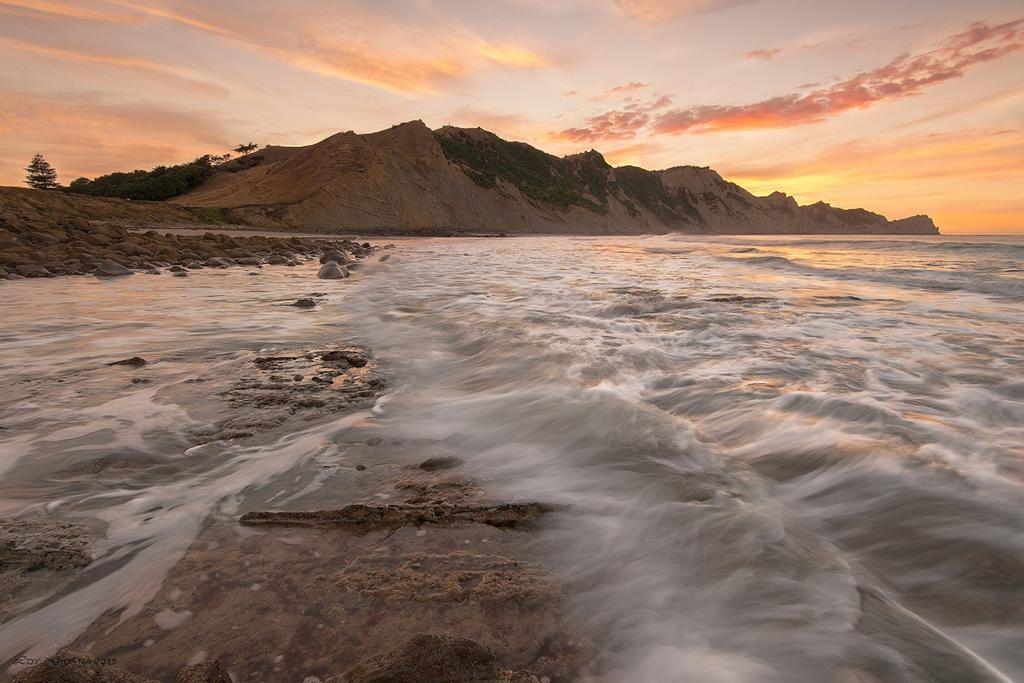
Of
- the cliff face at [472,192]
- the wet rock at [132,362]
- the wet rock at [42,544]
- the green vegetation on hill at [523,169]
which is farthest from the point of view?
the green vegetation on hill at [523,169]

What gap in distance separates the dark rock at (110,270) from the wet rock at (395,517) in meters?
10.7

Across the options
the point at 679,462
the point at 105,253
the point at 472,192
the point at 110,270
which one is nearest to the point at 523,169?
the point at 472,192

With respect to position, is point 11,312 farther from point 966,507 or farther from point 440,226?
point 440,226

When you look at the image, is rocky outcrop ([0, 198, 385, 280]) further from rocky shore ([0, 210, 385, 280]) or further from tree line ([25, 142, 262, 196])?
tree line ([25, 142, 262, 196])

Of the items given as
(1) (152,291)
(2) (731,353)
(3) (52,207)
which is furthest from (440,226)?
(2) (731,353)

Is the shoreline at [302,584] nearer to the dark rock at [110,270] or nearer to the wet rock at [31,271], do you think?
the dark rock at [110,270]

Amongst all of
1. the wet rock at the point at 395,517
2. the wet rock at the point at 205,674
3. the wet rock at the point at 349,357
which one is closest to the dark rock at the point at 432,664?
the wet rock at the point at 205,674

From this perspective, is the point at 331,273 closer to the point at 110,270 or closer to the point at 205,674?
the point at 110,270

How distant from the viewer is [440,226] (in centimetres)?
5975

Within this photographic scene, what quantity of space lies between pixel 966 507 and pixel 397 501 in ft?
7.61

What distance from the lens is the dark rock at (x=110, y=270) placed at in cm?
983

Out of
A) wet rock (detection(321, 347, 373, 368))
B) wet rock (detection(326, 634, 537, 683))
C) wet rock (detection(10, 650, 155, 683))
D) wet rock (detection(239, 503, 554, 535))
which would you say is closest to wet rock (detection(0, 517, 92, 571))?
wet rock (detection(239, 503, 554, 535))

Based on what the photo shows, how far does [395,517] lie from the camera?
6.19 ft

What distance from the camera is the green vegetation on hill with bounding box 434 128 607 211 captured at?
266ft
